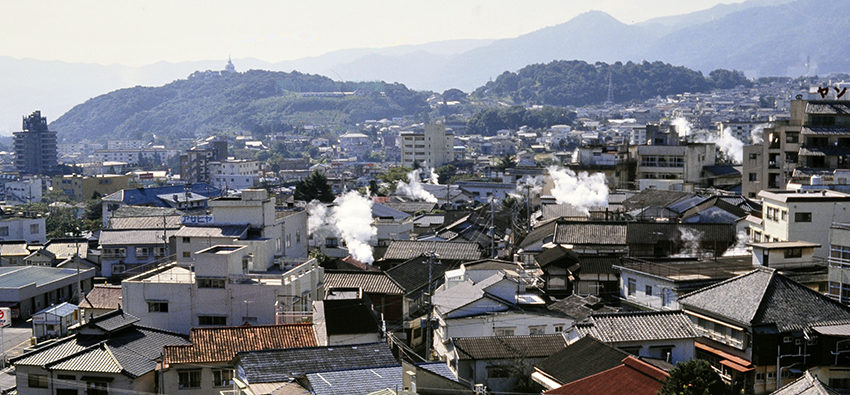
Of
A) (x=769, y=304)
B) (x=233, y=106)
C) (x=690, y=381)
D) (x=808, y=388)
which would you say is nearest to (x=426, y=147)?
(x=769, y=304)

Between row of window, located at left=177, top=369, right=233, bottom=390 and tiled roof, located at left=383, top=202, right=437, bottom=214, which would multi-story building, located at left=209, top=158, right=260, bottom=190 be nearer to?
tiled roof, located at left=383, top=202, right=437, bottom=214

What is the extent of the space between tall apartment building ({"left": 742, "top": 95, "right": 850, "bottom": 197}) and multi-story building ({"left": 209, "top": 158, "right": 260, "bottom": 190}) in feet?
153

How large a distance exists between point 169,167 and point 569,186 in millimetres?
79011

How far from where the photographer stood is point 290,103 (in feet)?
493

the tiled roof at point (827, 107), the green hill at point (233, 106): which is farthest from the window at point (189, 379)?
the green hill at point (233, 106)

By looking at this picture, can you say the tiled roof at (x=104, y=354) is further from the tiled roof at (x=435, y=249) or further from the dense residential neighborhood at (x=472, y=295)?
the tiled roof at (x=435, y=249)

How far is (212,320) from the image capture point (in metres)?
16.2

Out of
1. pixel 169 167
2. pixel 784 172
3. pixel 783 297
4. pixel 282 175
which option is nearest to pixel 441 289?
pixel 783 297

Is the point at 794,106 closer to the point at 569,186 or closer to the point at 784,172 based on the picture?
the point at 784,172

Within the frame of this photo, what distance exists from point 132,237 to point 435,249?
9164 millimetres

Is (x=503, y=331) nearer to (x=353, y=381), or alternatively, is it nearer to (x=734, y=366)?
(x=734, y=366)

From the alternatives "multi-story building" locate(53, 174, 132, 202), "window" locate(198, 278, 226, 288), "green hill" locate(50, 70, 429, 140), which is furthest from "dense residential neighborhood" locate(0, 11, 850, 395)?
"green hill" locate(50, 70, 429, 140)

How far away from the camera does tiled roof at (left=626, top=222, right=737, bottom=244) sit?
19.9 metres

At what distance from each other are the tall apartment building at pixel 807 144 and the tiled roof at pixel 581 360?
45.4 feet
